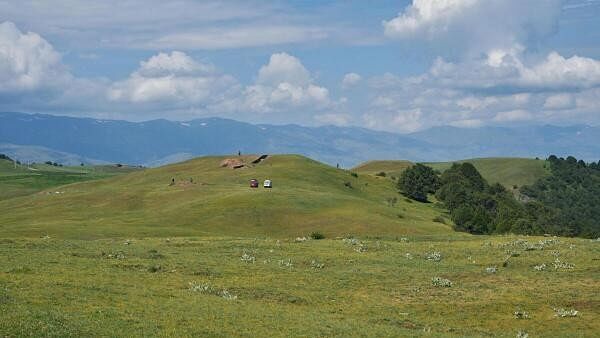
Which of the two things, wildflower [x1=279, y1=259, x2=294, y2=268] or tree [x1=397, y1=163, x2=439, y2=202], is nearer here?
wildflower [x1=279, y1=259, x2=294, y2=268]

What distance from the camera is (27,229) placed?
79.4 meters

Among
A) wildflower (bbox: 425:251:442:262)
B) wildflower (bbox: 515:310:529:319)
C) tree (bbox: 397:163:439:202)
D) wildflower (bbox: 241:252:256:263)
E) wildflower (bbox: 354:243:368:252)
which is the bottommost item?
wildflower (bbox: 515:310:529:319)

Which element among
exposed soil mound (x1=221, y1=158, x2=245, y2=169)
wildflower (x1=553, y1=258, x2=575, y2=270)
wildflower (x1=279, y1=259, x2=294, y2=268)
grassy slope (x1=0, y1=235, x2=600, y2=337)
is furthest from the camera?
exposed soil mound (x1=221, y1=158, x2=245, y2=169)

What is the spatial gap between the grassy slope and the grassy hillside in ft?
93.9

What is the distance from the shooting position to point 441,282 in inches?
1630

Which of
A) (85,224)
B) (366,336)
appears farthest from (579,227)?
(366,336)

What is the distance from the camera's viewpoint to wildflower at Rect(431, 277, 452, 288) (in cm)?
4112

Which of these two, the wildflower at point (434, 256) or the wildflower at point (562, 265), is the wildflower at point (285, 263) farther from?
the wildflower at point (562, 265)

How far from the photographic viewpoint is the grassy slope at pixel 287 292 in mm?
27469

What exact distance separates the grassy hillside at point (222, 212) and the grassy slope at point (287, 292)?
28621mm

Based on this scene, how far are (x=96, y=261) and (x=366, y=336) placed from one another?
21.4 metres

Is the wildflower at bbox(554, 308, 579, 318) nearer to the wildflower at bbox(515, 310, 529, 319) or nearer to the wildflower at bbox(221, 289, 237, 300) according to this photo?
the wildflower at bbox(515, 310, 529, 319)

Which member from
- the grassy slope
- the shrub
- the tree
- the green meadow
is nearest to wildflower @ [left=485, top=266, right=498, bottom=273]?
the grassy slope

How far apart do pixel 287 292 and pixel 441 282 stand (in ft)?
30.8
